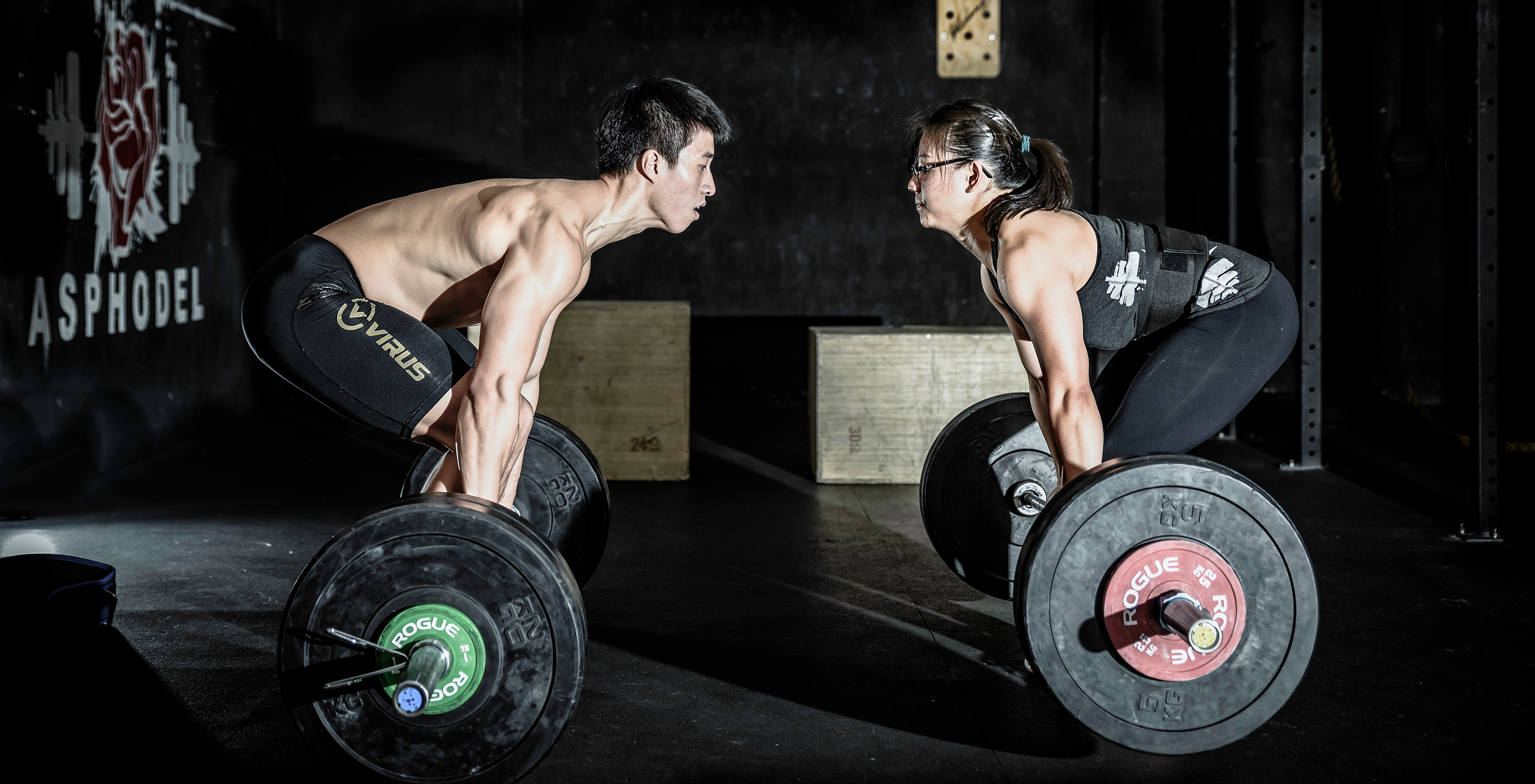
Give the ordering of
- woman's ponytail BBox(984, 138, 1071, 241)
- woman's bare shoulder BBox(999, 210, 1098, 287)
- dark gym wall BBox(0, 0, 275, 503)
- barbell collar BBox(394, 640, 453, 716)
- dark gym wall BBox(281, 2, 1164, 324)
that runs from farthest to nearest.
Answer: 1. dark gym wall BBox(281, 2, 1164, 324)
2. dark gym wall BBox(0, 0, 275, 503)
3. woman's ponytail BBox(984, 138, 1071, 241)
4. woman's bare shoulder BBox(999, 210, 1098, 287)
5. barbell collar BBox(394, 640, 453, 716)

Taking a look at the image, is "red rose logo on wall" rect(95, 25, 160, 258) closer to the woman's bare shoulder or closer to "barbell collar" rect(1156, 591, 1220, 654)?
the woman's bare shoulder

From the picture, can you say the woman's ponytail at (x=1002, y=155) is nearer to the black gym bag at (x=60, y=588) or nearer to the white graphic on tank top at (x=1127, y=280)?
the white graphic on tank top at (x=1127, y=280)

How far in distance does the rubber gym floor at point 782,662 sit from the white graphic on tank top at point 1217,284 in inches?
29.4

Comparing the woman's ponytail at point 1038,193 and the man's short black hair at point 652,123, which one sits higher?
the man's short black hair at point 652,123

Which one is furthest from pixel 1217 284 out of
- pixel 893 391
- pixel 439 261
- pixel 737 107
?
pixel 737 107

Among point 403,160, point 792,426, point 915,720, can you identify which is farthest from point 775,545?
point 403,160

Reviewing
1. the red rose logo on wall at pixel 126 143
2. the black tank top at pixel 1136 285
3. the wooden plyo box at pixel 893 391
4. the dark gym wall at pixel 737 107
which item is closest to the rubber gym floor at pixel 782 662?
the wooden plyo box at pixel 893 391

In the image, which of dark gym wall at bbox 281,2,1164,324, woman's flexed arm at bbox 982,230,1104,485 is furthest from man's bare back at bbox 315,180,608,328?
dark gym wall at bbox 281,2,1164,324

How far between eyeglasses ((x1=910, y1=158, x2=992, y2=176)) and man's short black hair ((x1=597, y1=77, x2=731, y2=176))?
37cm

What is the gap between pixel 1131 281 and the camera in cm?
210

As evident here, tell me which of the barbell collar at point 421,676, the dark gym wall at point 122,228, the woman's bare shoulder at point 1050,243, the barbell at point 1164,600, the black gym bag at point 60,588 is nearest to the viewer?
the barbell collar at point 421,676

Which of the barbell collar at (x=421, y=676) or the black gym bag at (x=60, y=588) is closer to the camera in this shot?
the barbell collar at (x=421, y=676)

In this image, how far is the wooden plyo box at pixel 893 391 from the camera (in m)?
4.18

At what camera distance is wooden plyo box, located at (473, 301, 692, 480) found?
421 centimetres
